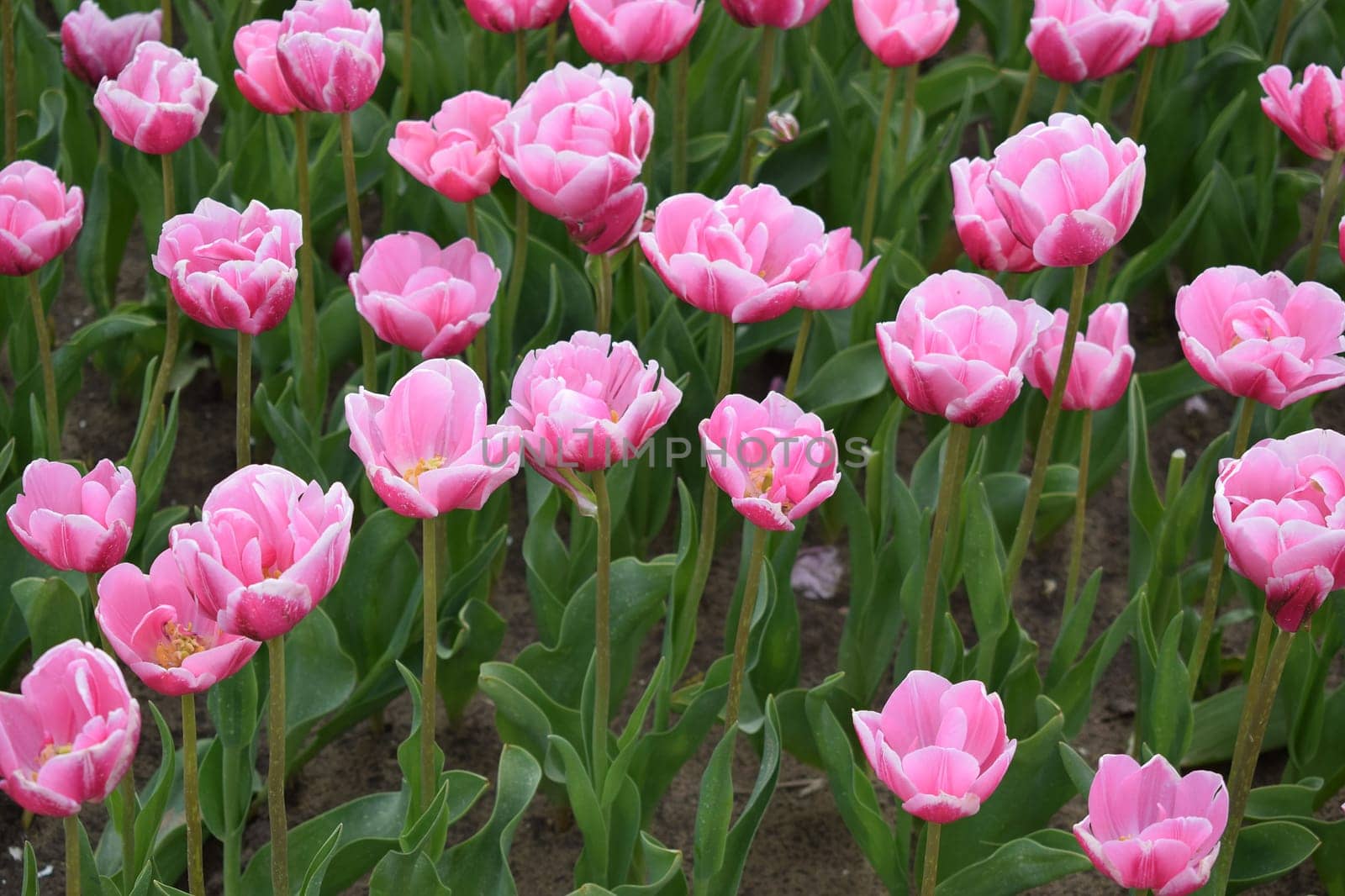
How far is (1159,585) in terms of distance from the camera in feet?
6.68

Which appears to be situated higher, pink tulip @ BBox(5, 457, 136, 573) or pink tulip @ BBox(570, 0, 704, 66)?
pink tulip @ BBox(570, 0, 704, 66)

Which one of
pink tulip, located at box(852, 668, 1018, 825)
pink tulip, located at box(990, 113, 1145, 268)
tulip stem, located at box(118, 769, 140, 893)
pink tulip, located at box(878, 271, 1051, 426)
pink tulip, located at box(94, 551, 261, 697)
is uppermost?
pink tulip, located at box(990, 113, 1145, 268)

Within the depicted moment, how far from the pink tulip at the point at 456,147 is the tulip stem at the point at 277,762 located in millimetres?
701

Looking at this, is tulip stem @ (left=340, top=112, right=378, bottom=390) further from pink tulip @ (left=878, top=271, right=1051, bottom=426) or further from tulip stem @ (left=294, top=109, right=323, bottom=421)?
pink tulip @ (left=878, top=271, right=1051, bottom=426)

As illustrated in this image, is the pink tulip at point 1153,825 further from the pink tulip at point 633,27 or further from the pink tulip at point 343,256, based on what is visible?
the pink tulip at point 343,256

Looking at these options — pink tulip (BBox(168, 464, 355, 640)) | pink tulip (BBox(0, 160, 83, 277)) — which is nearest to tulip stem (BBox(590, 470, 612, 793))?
pink tulip (BBox(168, 464, 355, 640))

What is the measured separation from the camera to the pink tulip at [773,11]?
2178mm

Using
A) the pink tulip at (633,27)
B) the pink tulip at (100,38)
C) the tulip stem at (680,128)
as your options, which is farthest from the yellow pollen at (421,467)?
the pink tulip at (100,38)

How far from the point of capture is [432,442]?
56.4 inches

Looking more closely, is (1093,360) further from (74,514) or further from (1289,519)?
(74,514)

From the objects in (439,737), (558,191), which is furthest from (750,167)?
(439,737)

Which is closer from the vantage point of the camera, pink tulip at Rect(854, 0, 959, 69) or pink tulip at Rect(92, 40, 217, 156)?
pink tulip at Rect(92, 40, 217, 156)

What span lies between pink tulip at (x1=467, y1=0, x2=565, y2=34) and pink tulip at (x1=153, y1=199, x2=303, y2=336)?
58cm

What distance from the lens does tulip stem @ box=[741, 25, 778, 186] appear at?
228 centimetres
